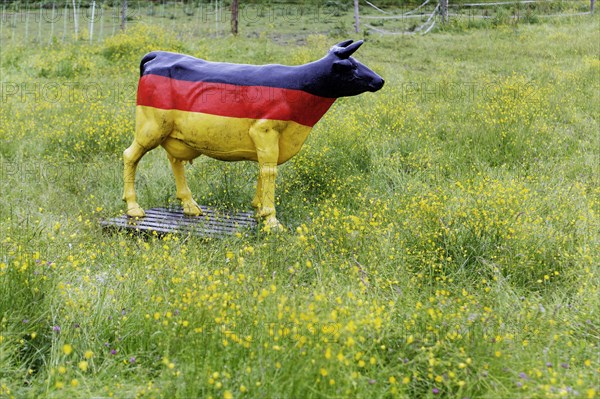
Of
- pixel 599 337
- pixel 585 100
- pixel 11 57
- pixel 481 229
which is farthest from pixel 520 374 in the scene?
pixel 11 57

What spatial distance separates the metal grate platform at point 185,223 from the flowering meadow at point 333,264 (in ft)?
0.47

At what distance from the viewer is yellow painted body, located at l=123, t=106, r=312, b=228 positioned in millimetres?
4668

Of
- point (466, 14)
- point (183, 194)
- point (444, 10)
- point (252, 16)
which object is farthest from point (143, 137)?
point (466, 14)

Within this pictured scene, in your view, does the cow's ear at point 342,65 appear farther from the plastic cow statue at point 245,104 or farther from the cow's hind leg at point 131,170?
the cow's hind leg at point 131,170

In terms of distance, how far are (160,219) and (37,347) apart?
225cm

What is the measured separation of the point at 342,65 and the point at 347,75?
113 mm

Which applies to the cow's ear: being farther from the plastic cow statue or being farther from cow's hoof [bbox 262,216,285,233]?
cow's hoof [bbox 262,216,285,233]

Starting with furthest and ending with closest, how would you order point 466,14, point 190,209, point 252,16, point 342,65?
point 252,16 < point 466,14 < point 190,209 < point 342,65

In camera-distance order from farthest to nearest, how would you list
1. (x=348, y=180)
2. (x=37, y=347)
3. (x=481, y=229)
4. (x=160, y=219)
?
(x=348, y=180) → (x=160, y=219) → (x=481, y=229) → (x=37, y=347)

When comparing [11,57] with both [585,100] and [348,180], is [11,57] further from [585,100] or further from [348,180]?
[585,100]

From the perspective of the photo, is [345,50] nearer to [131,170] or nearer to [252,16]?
[131,170]

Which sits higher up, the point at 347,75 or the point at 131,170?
the point at 347,75

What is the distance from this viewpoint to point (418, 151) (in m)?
6.86

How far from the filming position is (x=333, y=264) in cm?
409
